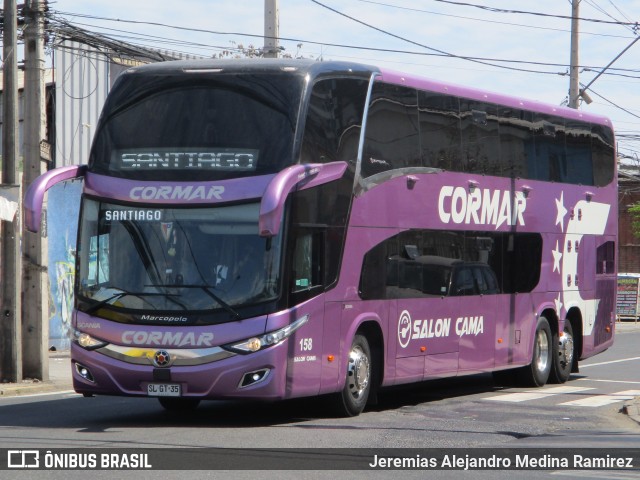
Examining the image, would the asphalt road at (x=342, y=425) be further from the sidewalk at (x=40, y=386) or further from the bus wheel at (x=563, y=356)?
the bus wheel at (x=563, y=356)

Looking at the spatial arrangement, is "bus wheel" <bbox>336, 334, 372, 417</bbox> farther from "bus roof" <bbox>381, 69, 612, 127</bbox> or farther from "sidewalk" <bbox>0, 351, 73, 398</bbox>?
"sidewalk" <bbox>0, 351, 73, 398</bbox>

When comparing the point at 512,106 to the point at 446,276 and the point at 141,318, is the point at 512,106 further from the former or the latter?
the point at 141,318

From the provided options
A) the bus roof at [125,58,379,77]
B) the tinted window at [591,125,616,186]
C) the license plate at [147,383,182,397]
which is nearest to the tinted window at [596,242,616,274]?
the tinted window at [591,125,616,186]

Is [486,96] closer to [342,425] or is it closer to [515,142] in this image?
[515,142]

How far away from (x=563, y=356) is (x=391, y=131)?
7.38 m

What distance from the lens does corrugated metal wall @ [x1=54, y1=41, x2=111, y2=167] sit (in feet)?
94.5

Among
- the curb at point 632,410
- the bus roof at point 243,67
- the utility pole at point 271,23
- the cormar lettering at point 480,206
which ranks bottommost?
the curb at point 632,410

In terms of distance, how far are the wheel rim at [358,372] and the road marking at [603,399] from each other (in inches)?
150

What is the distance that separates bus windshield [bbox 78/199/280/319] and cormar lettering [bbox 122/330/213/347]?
0.27 metres

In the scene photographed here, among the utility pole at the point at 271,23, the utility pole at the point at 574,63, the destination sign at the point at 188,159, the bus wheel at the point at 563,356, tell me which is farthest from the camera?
the utility pole at the point at 574,63

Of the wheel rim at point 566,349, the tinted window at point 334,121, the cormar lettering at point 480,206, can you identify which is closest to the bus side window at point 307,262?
the tinted window at point 334,121

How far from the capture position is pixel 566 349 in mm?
21125

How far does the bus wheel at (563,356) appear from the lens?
2078 centimetres

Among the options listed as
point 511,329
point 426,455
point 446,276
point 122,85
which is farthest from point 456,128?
point 426,455
